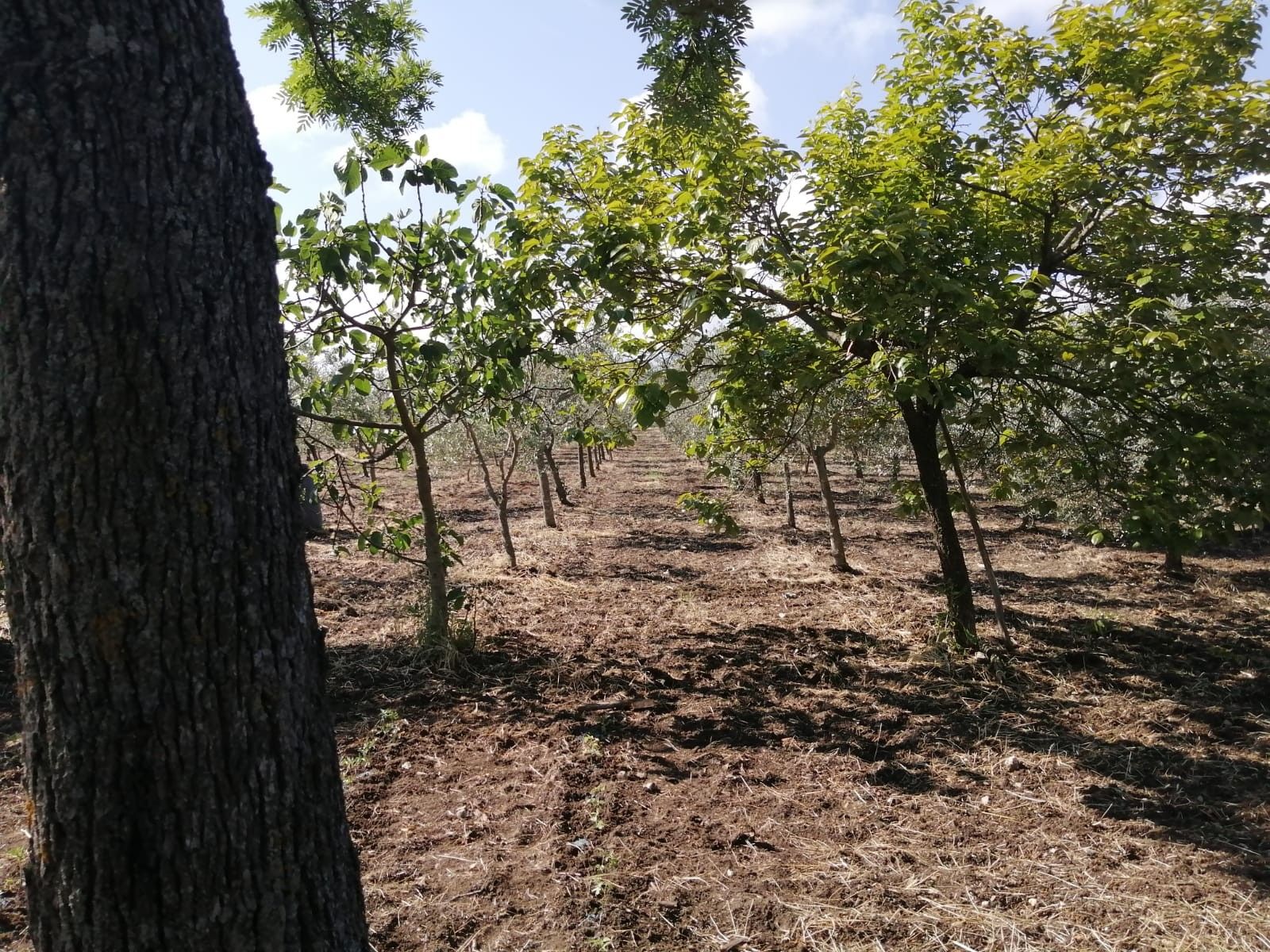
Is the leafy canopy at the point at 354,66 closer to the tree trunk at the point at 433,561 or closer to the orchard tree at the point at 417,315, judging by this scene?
the orchard tree at the point at 417,315

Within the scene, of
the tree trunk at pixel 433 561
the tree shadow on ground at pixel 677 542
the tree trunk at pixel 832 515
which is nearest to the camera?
the tree trunk at pixel 433 561

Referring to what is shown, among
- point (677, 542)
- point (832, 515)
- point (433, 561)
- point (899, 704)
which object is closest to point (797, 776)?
point (899, 704)

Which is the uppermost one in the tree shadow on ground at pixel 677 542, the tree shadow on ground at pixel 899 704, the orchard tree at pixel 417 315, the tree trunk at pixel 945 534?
the orchard tree at pixel 417 315

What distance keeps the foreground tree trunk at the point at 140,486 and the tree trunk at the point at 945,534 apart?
5.18m

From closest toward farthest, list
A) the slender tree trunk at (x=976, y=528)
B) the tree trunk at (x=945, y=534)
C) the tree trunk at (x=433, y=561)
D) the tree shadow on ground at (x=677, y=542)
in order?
the slender tree trunk at (x=976, y=528), the tree trunk at (x=433, y=561), the tree trunk at (x=945, y=534), the tree shadow on ground at (x=677, y=542)

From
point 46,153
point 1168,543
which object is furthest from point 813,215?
point 46,153

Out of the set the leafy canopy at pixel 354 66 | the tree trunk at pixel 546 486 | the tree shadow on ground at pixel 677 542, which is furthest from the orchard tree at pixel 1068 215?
the tree trunk at pixel 546 486

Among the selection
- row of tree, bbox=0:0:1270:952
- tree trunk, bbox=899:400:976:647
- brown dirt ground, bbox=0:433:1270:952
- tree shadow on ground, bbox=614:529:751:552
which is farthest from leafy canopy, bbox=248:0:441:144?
tree shadow on ground, bbox=614:529:751:552

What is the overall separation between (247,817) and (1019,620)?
7.14 meters

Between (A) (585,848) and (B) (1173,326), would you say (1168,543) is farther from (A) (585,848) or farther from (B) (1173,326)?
(A) (585,848)

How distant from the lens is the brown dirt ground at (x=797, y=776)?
2750mm

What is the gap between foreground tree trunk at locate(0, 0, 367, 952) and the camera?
133 cm

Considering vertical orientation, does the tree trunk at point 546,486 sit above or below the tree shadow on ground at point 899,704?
above

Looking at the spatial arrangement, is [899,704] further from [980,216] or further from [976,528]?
[980,216]
